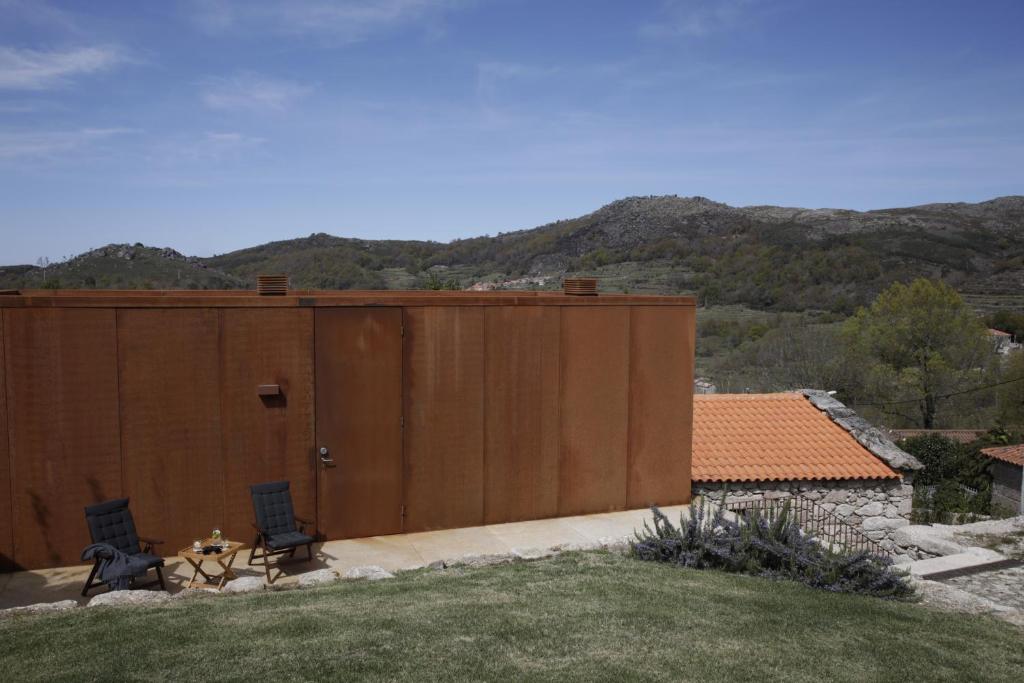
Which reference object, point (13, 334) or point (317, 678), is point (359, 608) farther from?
point (13, 334)

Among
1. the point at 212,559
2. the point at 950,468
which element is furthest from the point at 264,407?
the point at 950,468

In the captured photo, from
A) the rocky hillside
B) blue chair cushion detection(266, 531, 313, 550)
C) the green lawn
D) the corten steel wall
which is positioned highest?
the rocky hillside

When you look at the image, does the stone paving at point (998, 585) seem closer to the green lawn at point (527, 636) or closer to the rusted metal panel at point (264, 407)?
the green lawn at point (527, 636)

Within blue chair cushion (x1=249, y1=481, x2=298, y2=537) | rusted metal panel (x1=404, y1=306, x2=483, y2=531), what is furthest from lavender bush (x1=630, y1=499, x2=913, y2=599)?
blue chair cushion (x1=249, y1=481, x2=298, y2=537)

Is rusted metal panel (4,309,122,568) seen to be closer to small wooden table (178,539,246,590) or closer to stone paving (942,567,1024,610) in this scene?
small wooden table (178,539,246,590)

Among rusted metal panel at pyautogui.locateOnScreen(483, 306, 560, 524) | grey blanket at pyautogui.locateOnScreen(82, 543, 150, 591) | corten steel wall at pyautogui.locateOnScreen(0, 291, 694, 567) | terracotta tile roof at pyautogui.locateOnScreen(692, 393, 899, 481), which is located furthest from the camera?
terracotta tile roof at pyautogui.locateOnScreen(692, 393, 899, 481)

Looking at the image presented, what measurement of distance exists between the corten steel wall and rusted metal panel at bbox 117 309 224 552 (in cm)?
2

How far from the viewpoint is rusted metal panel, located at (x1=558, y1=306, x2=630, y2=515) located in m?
10.4

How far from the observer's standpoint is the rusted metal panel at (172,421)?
27.8 feet

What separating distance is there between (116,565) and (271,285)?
356 centimetres

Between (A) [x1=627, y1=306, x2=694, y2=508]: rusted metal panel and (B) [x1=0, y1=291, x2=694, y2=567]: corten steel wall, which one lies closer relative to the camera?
(B) [x1=0, y1=291, x2=694, y2=567]: corten steel wall

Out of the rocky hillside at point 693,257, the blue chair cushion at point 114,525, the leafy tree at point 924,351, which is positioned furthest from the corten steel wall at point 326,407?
the leafy tree at point 924,351

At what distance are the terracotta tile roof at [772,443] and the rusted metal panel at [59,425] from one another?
8.03 metres

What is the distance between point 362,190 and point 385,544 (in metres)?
28.4
